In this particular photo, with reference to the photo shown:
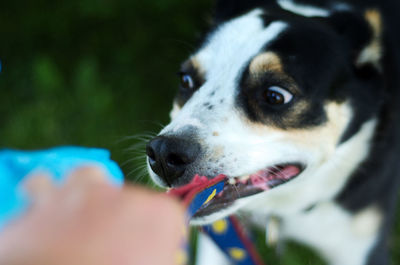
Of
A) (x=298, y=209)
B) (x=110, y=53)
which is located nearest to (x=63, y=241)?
(x=298, y=209)

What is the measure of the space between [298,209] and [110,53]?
2182mm

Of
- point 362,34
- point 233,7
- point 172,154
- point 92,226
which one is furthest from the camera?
point 233,7

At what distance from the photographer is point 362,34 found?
1.98m

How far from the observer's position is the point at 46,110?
129 inches

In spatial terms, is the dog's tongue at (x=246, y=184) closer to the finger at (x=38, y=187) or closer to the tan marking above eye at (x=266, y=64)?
the tan marking above eye at (x=266, y=64)

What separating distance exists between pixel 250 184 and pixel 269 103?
338mm

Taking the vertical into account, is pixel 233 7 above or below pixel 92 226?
below

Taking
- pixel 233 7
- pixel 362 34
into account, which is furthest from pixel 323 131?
pixel 233 7

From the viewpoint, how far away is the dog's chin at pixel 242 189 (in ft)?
5.44

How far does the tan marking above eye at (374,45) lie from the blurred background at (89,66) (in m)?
1.46

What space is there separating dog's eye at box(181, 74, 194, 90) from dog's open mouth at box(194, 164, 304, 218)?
513mm

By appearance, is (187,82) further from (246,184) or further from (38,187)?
(38,187)

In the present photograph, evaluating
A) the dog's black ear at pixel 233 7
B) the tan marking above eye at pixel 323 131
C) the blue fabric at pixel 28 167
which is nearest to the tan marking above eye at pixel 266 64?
the tan marking above eye at pixel 323 131

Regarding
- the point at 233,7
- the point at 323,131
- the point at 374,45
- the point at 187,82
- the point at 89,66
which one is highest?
the point at 374,45
